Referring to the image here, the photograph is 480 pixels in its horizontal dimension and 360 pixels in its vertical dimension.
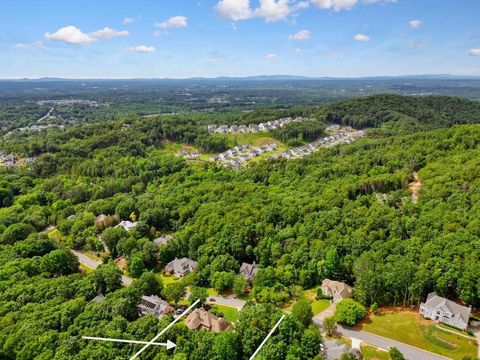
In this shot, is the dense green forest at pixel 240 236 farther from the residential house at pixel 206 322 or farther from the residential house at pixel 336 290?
the residential house at pixel 206 322

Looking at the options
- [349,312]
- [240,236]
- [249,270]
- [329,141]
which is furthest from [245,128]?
[349,312]

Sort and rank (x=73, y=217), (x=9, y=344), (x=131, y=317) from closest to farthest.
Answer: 1. (x=9, y=344)
2. (x=131, y=317)
3. (x=73, y=217)

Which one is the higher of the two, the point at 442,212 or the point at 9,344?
the point at 442,212

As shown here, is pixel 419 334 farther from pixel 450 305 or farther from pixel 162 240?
pixel 162 240

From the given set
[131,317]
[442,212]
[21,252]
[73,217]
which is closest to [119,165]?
[73,217]

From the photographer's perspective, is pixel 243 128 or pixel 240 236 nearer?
pixel 240 236

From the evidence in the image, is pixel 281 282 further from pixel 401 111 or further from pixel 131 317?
pixel 401 111

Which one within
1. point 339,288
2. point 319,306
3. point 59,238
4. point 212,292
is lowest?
point 212,292
